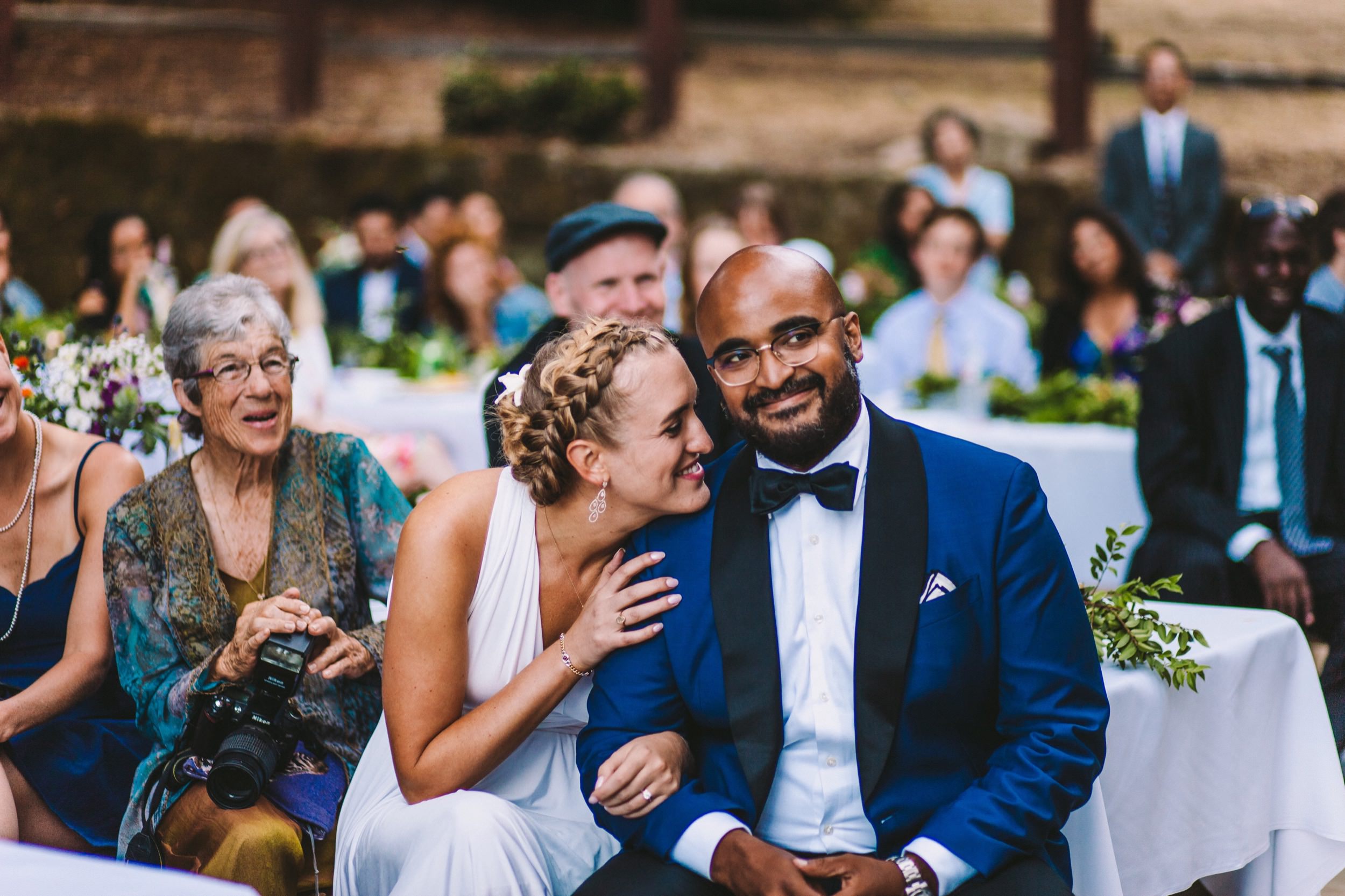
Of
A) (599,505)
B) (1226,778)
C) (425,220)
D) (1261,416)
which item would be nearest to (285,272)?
(425,220)

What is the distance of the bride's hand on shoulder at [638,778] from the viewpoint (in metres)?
2.50

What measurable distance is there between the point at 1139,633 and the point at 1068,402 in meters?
2.78

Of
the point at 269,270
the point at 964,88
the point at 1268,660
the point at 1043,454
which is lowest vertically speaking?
the point at 1268,660

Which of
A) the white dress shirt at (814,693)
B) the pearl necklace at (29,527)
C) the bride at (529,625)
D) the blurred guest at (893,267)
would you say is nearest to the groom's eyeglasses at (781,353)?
the bride at (529,625)

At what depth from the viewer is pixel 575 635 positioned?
268 centimetres

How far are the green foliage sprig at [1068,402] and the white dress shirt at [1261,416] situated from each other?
3.63 feet

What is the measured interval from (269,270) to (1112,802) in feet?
15.9

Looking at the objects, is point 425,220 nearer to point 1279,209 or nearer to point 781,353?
point 1279,209

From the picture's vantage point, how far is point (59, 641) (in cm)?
334

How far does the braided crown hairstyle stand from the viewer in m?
2.70

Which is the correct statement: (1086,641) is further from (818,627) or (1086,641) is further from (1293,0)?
(1293,0)

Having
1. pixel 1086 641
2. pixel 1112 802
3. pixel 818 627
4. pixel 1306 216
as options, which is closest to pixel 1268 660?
pixel 1112 802

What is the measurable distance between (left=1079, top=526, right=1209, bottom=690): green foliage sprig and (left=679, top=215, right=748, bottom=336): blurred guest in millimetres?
3322

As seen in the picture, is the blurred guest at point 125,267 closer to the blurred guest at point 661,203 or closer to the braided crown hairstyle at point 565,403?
the blurred guest at point 661,203
